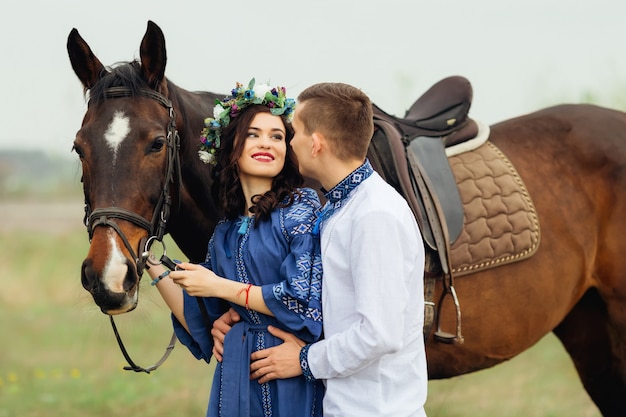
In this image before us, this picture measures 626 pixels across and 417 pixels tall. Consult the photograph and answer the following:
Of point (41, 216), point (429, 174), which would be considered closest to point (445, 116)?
point (429, 174)

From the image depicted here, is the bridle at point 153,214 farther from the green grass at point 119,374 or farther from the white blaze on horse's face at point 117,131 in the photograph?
the green grass at point 119,374

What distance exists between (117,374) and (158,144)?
4.28 meters

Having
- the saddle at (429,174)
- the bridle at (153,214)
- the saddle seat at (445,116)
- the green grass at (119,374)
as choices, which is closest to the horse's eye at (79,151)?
the bridle at (153,214)

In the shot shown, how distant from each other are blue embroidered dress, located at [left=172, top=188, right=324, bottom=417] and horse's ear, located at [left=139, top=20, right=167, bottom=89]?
2.24ft

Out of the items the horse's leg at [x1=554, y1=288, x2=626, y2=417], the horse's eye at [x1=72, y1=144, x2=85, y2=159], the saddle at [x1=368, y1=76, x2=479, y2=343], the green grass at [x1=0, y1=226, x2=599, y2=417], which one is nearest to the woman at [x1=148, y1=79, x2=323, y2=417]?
the horse's eye at [x1=72, y1=144, x2=85, y2=159]

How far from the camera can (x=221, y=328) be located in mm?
2180

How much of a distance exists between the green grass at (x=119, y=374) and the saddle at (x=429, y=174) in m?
1.53

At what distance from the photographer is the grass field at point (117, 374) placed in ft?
17.0

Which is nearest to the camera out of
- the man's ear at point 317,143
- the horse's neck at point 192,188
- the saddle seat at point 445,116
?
the man's ear at point 317,143

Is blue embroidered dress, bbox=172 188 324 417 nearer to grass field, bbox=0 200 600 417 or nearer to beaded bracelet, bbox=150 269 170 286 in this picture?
beaded bracelet, bbox=150 269 170 286

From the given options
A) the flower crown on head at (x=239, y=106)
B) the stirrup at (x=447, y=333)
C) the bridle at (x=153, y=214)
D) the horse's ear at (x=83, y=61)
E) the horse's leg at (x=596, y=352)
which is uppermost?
the horse's ear at (x=83, y=61)

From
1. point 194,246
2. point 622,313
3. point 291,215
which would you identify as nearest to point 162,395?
point 194,246

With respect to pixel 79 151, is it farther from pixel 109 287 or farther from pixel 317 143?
pixel 317 143

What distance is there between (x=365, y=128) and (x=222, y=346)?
774 mm
